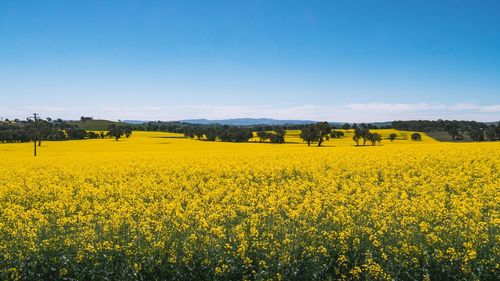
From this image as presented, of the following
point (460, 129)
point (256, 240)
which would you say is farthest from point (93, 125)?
point (256, 240)

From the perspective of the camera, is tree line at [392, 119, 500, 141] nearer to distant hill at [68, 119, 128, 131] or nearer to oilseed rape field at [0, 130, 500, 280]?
oilseed rape field at [0, 130, 500, 280]

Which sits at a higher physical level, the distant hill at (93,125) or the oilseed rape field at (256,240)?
the distant hill at (93,125)

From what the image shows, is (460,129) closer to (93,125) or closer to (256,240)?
(256,240)

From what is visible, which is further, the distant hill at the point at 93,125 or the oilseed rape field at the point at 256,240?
the distant hill at the point at 93,125

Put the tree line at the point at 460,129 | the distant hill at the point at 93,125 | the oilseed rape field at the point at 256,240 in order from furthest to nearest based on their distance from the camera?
the distant hill at the point at 93,125
the tree line at the point at 460,129
the oilseed rape field at the point at 256,240

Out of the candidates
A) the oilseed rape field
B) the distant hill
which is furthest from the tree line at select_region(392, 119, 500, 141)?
the distant hill

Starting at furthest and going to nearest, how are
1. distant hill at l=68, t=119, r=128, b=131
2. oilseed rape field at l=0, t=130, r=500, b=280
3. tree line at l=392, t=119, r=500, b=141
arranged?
distant hill at l=68, t=119, r=128, b=131
tree line at l=392, t=119, r=500, b=141
oilseed rape field at l=0, t=130, r=500, b=280

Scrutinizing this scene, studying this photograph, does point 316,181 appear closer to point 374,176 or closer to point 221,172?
point 374,176

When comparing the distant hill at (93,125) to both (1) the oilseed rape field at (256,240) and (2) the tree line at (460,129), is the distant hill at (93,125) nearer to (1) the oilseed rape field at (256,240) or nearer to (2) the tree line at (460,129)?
(2) the tree line at (460,129)

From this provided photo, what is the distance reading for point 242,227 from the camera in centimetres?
911

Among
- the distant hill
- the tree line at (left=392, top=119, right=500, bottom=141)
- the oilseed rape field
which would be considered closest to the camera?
the oilseed rape field

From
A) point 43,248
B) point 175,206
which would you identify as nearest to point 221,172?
point 175,206

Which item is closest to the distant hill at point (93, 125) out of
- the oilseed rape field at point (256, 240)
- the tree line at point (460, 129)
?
the tree line at point (460, 129)

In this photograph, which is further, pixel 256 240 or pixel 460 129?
pixel 460 129
